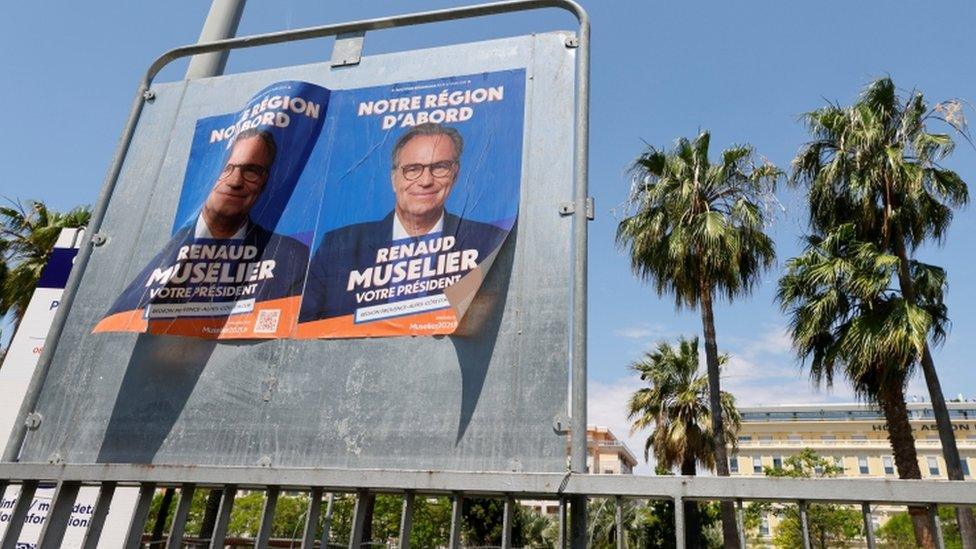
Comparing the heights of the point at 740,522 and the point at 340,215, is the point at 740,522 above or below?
below

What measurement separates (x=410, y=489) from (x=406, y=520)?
0.14 m

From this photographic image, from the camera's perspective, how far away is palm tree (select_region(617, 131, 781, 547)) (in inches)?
614

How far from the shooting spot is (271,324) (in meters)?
3.97

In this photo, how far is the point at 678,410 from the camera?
22.5 m

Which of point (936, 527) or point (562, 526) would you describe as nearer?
point (936, 527)

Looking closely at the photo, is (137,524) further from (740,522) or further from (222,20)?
(222,20)

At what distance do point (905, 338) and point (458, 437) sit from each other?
13.0 m

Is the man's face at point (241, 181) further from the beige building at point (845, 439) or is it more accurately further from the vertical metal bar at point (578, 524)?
the beige building at point (845, 439)

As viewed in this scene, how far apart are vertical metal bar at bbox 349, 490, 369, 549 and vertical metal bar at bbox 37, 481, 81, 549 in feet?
5.65

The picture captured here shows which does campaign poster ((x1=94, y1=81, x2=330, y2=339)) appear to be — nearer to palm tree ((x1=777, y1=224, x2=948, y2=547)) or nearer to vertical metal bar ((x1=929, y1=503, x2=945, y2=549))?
vertical metal bar ((x1=929, y1=503, x2=945, y2=549))

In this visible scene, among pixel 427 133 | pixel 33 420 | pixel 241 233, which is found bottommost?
pixel 33 420

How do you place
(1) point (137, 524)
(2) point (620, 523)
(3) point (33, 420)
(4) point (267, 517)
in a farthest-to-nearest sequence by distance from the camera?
(3) point (33, 420)
(1) point (137, 524)
(4) point (267, 517)
(2) point (620, 523)

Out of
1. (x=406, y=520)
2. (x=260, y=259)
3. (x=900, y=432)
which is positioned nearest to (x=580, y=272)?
(x=406, y=520)

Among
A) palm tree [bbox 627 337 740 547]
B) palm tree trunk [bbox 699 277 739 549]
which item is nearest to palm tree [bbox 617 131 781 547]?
palm tree trunk [bbox 699 277 739 549]
